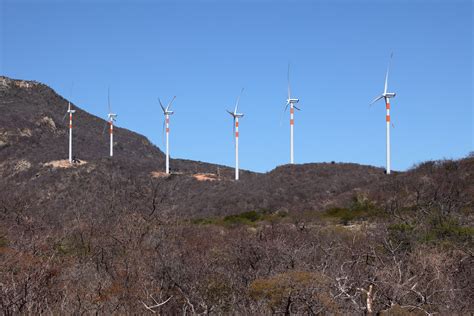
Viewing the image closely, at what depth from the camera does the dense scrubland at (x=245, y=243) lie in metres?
16.7

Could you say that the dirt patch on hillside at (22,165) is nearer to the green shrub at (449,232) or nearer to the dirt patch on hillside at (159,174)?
the dirt patch on hillside at (159,174)

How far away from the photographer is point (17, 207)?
4175 cm

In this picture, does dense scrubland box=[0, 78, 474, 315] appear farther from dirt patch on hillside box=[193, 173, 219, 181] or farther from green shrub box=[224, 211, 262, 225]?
dirt patch on hillside box=[193, 173, 219, 181]

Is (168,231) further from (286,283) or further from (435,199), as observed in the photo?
(435,199)

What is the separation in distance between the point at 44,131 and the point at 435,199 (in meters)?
64.9

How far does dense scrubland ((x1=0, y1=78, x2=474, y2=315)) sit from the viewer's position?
1667 cm

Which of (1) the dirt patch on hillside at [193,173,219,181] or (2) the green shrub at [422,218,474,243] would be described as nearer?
(2) the green shrub at [422,218,474,243]

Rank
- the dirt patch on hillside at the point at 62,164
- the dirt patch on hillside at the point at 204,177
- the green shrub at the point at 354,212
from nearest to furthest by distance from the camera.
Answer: the green shrub at the point at 354,212
the dirt patch on hillside at the point at 62,164
the dirt patch on hillside at the point at 204,177

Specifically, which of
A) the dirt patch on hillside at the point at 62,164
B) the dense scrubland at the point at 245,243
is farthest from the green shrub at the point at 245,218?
the dirt patch on hillside at the point at 62,164

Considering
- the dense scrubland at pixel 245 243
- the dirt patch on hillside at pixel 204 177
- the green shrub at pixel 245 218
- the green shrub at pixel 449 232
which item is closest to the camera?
the dense scrubland at pixel 245 243

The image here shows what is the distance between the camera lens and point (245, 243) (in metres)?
27.0

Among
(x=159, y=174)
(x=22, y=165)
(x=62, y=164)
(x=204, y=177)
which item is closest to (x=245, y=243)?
(x=159, y=174)

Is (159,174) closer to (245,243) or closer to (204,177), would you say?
(204,177)

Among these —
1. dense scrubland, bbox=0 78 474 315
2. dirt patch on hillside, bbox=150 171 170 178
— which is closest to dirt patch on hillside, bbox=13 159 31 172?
dense scrubland, bbox=0 78 474 315
